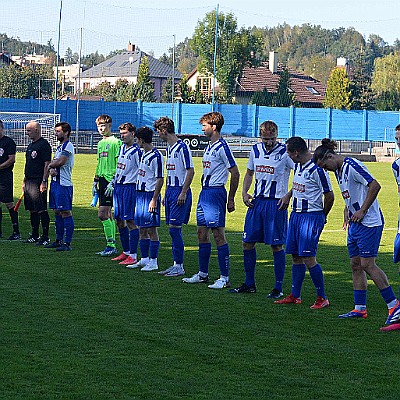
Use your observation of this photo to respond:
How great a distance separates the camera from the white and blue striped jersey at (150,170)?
37.0 feet

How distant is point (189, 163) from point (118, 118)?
42514 millimetres

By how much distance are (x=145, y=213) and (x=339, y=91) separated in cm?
5941

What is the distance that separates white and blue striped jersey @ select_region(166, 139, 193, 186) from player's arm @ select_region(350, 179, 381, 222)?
313 cm

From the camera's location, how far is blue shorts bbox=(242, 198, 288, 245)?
31.1 feet

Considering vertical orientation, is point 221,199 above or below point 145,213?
above

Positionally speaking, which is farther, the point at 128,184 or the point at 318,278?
the point at 128,184

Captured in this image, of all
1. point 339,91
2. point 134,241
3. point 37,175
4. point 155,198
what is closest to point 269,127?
point 155,198

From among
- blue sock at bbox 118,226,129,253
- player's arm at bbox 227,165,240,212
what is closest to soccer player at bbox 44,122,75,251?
blue sock at bbox 118,226,129,253

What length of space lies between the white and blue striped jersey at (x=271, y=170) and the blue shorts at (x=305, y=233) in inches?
25.5

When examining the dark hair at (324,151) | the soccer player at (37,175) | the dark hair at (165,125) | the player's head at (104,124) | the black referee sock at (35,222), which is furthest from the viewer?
the black referee sock at (35,222)

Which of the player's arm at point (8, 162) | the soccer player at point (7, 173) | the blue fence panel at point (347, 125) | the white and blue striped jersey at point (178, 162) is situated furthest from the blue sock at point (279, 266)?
the blue fence panel at point (347, 125)

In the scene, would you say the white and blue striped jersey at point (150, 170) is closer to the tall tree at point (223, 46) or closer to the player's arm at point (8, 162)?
the player's arm at point (8, 162)

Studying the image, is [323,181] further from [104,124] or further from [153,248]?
[104,124]

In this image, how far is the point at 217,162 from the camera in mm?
10117
